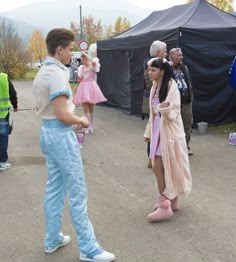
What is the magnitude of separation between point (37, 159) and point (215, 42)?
4.94m

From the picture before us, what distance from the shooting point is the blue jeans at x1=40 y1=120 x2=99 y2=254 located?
3.25 meters

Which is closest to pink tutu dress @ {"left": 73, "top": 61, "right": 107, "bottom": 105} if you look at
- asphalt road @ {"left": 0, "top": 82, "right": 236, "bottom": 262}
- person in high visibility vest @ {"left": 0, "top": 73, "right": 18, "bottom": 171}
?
asphalt road @ {"left": 0, "top": 82, "right": 236, "bottom": 262}

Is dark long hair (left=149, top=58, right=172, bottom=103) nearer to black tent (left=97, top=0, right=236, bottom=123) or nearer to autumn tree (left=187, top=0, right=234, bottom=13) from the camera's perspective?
black tent (left=97, top=0, right=236, bottom=123)

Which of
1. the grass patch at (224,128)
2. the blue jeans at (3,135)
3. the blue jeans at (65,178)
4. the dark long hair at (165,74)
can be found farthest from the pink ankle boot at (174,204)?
the grass patch at (224,128)

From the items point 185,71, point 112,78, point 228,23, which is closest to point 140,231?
point 185,71

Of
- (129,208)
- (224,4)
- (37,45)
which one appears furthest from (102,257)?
(37,45)

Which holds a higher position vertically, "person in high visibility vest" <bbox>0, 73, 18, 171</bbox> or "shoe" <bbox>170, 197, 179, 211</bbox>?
"person in high visibility vest" <bbox>0, 73, 18, 171</bbox>

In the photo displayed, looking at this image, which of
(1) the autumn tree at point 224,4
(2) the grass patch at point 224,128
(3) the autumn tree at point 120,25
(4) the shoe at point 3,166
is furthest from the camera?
(3) the autumn tree at point 120,25

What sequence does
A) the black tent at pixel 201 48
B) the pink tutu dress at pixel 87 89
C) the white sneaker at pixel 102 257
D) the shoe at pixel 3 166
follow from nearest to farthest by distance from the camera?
the white sneaker at pixel 102 257 → the shoe at pixel 3 166 → the black tent at pixel 201 48 → the pink tutu dress at pixel 87 89

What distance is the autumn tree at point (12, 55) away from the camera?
3731 cm

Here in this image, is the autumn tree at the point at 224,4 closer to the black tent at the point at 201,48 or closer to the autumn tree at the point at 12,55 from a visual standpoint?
the autumn tree at the point at 12,55

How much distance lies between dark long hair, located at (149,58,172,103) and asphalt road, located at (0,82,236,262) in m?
1.34

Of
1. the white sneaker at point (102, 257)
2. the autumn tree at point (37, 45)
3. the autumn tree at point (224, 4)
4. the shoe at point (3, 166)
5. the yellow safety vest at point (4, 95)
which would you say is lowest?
the autumn tree at point (37, 45)

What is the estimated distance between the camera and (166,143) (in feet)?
13.6
